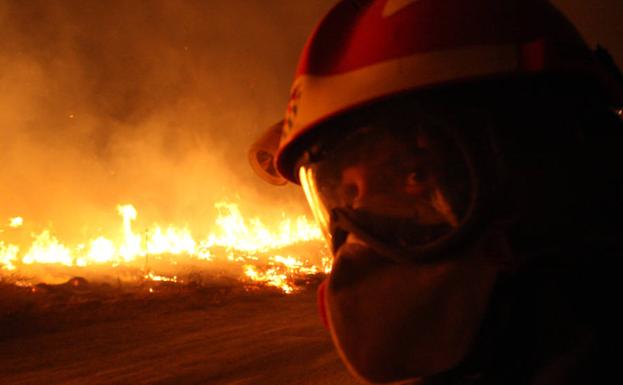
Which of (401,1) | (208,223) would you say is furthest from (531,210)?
(208,223)

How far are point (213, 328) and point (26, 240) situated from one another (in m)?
32.0

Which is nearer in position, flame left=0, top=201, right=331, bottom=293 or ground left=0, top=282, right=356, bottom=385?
ground left=0, top=282, right=356, bottom=385

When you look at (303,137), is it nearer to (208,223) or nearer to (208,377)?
(208,377)

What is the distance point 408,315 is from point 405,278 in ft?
0.34

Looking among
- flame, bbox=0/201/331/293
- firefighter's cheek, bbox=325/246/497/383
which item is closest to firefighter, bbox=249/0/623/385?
firefighter's cheek, bbox=325/246/497/383

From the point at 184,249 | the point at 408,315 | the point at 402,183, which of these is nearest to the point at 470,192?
the point at 402,183

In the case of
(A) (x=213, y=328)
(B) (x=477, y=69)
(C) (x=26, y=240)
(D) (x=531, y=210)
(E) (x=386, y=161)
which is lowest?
(C) (x=26, y=240)

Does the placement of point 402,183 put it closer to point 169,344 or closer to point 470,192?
point 470,192

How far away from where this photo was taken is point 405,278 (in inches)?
44.6

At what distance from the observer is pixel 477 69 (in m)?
1.15

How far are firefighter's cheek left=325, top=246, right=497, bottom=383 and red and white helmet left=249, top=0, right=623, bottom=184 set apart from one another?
0.53m

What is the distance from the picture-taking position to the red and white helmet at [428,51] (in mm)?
1154

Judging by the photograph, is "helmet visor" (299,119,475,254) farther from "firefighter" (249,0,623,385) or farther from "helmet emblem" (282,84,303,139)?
"helmet emblem" (282,84,303,139)

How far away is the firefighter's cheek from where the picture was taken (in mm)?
1029
